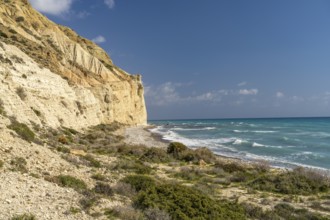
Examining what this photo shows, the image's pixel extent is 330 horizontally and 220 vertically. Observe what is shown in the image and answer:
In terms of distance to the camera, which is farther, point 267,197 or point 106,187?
point 267,197

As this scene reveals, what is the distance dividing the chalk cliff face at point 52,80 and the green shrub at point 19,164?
29.0 ft

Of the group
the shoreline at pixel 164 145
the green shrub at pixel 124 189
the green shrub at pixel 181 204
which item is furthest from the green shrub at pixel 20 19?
the green shrub at pixel 181 204

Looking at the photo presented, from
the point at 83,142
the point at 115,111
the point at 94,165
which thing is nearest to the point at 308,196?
the point at 94,165

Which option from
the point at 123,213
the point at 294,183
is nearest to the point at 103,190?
the point at 123,213

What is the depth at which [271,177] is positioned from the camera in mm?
16094

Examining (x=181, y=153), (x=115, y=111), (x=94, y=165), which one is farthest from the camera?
(x=115, y=111)

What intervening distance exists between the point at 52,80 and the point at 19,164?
25.0 metres

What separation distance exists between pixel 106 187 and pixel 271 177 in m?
10.3

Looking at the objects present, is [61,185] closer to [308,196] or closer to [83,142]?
[308,196]

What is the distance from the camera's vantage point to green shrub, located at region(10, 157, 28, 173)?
969cm

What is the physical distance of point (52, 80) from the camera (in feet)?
109

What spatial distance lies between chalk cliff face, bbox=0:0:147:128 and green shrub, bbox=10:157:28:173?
29.0 ft

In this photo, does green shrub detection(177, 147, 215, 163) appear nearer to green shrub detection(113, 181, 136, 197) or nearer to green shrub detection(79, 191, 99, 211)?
green shrub detection(113, 181, 136, 197)

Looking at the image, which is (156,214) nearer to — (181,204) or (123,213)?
(123,213)
